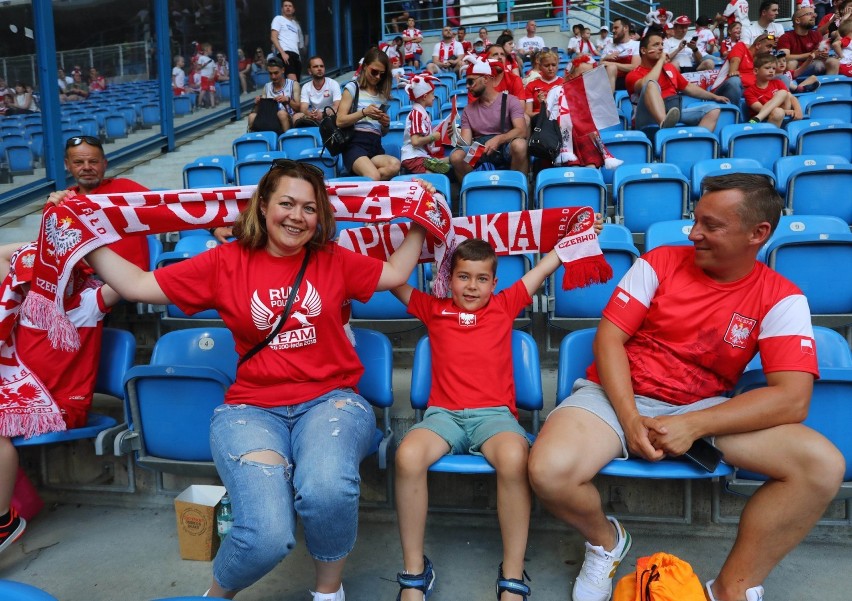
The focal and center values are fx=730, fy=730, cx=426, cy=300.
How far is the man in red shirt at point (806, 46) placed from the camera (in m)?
9.39

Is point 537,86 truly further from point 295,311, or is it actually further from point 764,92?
point 295,311

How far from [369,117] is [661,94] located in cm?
303

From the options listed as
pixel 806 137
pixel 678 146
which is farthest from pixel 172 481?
pixel 806 137

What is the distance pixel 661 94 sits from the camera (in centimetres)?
708

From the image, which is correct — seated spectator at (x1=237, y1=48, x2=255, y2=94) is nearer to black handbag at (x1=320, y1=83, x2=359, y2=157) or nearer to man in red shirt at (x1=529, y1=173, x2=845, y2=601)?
black handbag at (x1=320, y1=83, x2=359, y2=157)

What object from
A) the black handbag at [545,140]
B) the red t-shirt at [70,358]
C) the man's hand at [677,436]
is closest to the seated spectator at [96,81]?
the black handbag at [545,140]

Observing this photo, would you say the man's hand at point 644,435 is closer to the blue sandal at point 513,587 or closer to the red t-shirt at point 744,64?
the blue sandal at point 513,587

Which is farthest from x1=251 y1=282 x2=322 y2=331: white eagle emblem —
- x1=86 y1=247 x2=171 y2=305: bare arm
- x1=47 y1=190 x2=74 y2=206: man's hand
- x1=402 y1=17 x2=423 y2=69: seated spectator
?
x1=402 y1=17 x2=423 y2=69: seated spectator

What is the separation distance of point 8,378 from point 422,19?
15.2 meters

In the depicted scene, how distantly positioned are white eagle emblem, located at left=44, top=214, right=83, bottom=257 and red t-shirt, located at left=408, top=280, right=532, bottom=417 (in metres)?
1.28

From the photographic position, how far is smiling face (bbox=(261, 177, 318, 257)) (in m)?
2.46

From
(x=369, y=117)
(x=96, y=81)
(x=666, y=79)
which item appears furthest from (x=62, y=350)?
(x=96, y=81)

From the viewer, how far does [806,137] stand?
235 inches

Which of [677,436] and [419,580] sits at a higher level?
[677,436]
